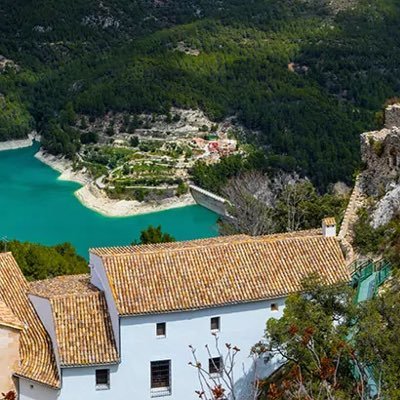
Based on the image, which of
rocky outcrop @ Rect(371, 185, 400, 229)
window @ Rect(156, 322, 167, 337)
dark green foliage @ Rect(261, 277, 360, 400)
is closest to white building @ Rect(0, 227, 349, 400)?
window @ Rect(156, 322, 167, 337)

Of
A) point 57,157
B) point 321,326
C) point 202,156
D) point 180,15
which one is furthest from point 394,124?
point 180,15

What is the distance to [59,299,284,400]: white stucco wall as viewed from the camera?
21.3 metres

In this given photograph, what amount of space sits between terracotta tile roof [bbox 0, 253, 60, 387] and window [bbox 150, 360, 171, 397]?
207cm

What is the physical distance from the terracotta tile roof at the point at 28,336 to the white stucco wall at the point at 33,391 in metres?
0.22

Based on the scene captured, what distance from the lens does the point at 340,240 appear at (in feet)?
77.5

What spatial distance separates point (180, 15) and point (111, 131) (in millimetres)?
54859

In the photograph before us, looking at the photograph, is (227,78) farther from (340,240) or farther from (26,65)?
(340,240)

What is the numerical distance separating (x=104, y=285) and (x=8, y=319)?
222 centimetres

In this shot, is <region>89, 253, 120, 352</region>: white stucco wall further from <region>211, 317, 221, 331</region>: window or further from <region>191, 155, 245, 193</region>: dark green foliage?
<region>191, 155, 245, 193</region>: dark green foliage

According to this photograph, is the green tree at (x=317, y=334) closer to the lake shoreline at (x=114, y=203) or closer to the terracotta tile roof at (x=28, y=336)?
the terracotta tile roof at (x=28, y=336)

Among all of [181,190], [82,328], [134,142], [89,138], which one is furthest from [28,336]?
[89,138]

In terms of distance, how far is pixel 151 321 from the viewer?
21203mm

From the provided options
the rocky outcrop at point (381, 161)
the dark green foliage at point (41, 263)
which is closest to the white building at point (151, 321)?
the rocky outcrop at point (381, 161)

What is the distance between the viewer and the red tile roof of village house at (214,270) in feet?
70.1
